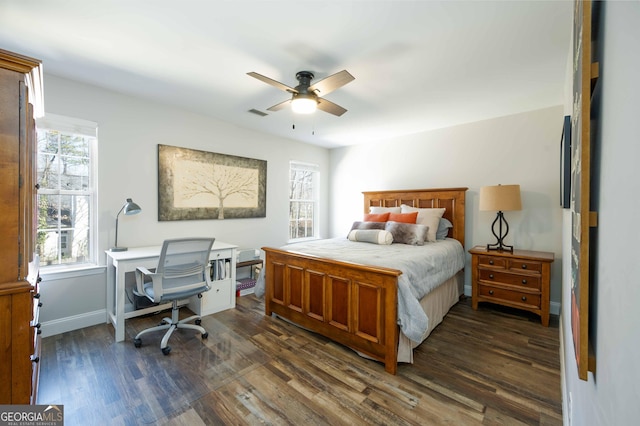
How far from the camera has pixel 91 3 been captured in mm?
1752

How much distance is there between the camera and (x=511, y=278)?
3.23 m

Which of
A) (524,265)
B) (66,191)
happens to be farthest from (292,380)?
(66,191)

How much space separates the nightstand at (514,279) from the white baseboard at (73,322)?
14.3ft

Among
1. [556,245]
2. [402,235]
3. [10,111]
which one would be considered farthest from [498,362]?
[10,111]

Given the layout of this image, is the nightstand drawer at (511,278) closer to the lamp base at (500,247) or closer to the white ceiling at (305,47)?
the lamp base at (500,247)

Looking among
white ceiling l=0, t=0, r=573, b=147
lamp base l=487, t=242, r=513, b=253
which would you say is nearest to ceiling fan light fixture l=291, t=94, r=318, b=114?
white ceiling l=0, t=0, r=573, b=147

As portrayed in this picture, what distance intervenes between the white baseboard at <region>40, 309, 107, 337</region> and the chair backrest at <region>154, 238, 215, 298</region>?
3.95ft

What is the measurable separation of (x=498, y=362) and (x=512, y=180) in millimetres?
2400

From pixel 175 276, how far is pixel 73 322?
4.50 feet

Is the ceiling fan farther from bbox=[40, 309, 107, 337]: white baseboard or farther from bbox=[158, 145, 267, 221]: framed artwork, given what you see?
bbox=[40, 309, 107, 337]: white baseboard

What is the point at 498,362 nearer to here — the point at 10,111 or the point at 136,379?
the point at 136,379

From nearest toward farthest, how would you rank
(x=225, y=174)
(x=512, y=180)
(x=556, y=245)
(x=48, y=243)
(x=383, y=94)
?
(x=48, y=243)
(x=383, y=94)
(x=556, y=245)
(x=512, y=180)
(x=225, y=174)

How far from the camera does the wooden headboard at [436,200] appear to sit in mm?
3965

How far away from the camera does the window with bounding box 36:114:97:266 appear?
9.02 ft
